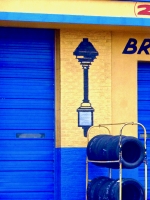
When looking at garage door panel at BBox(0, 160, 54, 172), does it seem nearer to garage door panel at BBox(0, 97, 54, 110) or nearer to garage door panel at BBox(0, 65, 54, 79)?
garage door panel at BBox(0, 97, 54, 110)

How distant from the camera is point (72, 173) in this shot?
12.8m

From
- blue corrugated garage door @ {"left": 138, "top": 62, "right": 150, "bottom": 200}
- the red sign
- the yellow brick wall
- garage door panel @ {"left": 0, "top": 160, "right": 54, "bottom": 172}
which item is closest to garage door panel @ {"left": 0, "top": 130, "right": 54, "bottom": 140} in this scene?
the yellow brick wall

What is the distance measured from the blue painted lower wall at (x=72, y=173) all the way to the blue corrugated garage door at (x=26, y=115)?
0.39 metres

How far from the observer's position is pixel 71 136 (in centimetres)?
1292

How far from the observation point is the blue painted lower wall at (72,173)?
502 inches

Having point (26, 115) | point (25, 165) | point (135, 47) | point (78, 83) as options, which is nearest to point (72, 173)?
point (25, 165)

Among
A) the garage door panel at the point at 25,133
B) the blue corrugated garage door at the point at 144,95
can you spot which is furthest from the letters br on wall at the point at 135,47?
the garage door panel at the point at 25,133

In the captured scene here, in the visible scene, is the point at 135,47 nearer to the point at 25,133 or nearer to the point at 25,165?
the point at 25,133

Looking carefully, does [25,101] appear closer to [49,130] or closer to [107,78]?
[49,130]

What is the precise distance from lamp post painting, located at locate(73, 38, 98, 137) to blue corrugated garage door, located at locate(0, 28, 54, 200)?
62 centimetres

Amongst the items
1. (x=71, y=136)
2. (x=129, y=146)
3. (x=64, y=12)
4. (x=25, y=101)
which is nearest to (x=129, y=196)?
(x=129, y=146)

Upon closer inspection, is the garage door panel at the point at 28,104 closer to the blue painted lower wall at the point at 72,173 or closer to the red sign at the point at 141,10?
the blue painted lower wall at the point at 72,173

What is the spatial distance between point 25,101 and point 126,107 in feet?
6.70

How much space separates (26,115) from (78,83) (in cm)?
122
